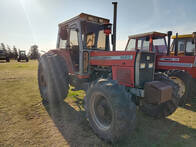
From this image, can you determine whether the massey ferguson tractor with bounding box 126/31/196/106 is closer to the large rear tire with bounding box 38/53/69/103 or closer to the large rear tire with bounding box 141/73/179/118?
the large rear tire with bounding box 141/73/179/118

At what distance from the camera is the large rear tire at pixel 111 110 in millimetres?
1917

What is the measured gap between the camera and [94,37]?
3811 millimetres

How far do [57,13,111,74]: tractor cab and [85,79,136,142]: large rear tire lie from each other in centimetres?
125

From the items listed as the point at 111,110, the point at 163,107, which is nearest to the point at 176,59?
the point at 163,107

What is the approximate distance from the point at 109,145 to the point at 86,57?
7.13 ft

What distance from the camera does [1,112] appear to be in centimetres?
331

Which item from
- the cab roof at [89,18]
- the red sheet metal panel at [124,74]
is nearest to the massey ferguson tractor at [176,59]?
the red sheet metal panel at [124,74]

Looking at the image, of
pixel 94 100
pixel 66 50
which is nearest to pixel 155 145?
pixel 94 100

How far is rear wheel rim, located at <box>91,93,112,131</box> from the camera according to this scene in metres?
2.31

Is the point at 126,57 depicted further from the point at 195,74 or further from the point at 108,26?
the point at 195,74

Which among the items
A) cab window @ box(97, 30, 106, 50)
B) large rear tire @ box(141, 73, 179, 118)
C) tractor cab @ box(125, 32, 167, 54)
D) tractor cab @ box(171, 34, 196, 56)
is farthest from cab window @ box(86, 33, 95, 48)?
tractor cab @ box(171, 34, 196, 56)

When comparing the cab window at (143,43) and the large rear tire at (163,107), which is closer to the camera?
the large rear tire at (163,107)

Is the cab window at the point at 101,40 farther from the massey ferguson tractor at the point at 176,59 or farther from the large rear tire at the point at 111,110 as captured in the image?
the large rear tire at the point at 111,110

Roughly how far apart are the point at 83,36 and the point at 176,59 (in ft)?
11.7
